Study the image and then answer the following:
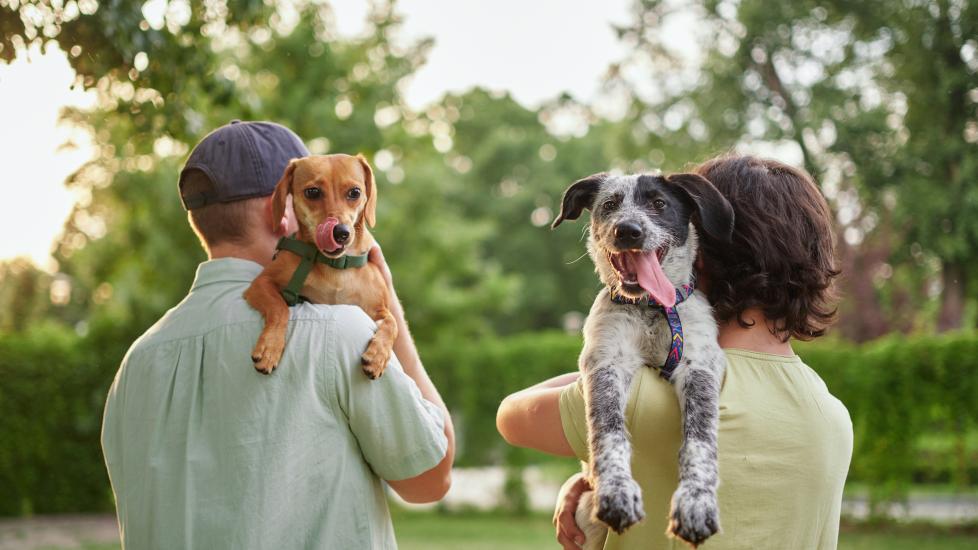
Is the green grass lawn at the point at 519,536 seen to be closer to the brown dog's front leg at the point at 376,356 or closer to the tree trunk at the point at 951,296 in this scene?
the tree trunk at the point at 951,296

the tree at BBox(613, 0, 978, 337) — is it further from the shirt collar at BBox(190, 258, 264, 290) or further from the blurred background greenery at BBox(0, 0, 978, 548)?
the shirt collar at BBox(190, 258, 264, 290)

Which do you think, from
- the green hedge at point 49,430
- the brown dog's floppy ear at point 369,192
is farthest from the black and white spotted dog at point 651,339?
the green hedge at point 49,430

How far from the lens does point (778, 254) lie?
8.03 ft

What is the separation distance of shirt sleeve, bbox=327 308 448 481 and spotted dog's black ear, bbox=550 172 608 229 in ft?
2.70

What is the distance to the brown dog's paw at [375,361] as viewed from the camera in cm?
239

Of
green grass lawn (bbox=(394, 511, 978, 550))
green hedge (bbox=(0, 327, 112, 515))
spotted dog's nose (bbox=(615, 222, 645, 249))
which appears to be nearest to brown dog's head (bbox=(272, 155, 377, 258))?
spotted dog's nose (bbox=(615, 222, 645, 249))

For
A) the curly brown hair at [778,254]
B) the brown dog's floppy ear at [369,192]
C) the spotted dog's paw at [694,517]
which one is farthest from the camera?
the brown dog's floppy ear at [369,192]

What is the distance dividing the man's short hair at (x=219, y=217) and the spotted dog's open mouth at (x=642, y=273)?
1.07 meters

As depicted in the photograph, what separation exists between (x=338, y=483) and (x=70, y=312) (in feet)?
120

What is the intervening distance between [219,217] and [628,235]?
1173 millimetres

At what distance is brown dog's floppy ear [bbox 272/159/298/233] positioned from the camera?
9.08 feet

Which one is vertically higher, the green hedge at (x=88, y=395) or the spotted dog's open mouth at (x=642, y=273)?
the spotted dog's open mouth at (x=642, y=273)

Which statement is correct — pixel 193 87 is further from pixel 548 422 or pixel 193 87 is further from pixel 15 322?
pixel 15 322

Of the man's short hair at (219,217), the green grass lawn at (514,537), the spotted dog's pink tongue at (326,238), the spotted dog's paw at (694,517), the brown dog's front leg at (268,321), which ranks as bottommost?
the green grass lawn at (514,537)
